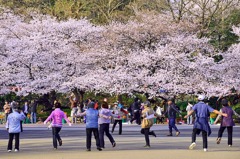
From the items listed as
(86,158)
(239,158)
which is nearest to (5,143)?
(86,158)

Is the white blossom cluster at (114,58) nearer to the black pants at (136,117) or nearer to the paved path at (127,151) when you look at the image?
the black pants at (136,117)

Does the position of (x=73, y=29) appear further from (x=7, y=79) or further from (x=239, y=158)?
(x=239, y=158)

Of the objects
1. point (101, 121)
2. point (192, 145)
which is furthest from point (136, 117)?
point (192, 145)

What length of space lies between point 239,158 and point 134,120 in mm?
26344

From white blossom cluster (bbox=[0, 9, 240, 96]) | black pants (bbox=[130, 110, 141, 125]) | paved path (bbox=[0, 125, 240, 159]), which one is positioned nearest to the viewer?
paved path (bbox=[0, 125, 240, 159])

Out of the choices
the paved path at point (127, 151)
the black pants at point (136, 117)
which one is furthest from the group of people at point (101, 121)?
the black pants at point (136, 117)

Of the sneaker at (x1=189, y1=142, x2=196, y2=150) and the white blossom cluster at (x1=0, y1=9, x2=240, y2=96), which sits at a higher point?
the white blossom cluster at (x1=0, y1=9, x2=240, y2=96)

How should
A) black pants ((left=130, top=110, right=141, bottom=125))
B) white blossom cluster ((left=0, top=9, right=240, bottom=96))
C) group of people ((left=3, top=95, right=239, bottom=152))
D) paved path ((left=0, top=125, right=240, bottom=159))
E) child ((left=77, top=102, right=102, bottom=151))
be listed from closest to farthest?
paved path ((left=0, top=125, right=240, bottom=159)) < group of people ((left=3, top=95, right=239, bottom=152)) < child ((left=77, top=102, right=102, bottom=151)) < black pants ((left=130, top=110, right=141, bottom=125)) < white blossom cluster ((left=0, top=9, right=240, bottom=96))

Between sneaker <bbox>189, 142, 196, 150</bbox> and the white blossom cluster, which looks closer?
sneaker <bbox>189, 142, 196, 150</bbox>

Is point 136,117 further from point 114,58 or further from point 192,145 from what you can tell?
point 192,145

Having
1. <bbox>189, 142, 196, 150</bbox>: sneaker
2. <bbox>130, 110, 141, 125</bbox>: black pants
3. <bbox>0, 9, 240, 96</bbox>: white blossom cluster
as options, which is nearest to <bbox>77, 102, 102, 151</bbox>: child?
<bbox>189, 142, 196, 150</bbox>: sneaker

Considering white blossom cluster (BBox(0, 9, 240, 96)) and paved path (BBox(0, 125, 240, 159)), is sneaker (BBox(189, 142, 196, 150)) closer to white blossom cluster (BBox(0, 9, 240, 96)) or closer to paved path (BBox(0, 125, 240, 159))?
paved path (BBox(0, 125, 240, 159))

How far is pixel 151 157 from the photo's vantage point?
17297 mm

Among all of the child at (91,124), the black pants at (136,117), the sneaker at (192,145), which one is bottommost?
the sneaker at (192,145)
